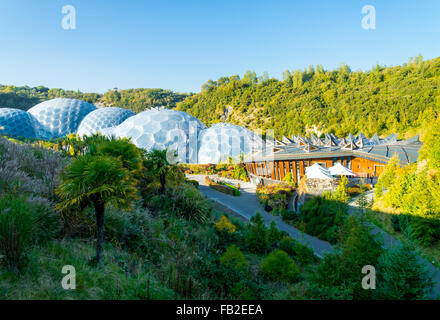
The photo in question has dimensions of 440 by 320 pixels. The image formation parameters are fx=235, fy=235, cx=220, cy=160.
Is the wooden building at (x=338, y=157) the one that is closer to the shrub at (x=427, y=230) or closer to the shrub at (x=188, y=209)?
the shrub at (x=427, y=230)

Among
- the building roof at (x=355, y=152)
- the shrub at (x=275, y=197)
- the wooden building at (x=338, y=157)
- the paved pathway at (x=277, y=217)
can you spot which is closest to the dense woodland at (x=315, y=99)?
the building roof at (x=355, y=152)

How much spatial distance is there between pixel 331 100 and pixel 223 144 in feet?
175

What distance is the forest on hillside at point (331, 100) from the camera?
49.0 m

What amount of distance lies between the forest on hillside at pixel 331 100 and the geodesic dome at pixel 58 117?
38.4 meters

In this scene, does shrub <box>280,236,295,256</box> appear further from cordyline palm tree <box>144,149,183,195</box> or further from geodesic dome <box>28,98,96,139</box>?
geodesic dome <box>28,98,96,139</box>

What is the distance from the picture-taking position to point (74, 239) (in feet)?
15.9

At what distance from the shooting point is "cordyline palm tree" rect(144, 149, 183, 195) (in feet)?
32.8

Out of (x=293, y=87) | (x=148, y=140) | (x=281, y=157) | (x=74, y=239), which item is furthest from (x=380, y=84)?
(x=74, y=239)

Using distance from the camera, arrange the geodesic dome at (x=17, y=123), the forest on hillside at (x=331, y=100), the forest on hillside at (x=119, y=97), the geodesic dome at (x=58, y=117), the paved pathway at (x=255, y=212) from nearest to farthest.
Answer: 1. the paved pathway at (x=255, y=212)
2. the geodesic dome at (x=17, y=123)
3. the geodesic dome at (x=58, y=117)
4. the forest on hillside at (x=331, y=100)
5. the forest on hillside at (x=119, y=97)

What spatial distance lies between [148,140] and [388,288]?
24.0 metres

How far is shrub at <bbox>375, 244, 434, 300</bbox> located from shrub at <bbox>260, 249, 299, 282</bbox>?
2094 millimetres

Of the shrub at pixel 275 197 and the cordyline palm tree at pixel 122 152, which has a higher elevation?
the cordyline palm tree at pixel 122 152

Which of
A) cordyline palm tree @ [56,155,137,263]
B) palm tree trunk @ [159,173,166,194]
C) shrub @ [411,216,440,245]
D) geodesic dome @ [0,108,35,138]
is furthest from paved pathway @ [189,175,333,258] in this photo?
geodesic dome @ [0,108,35,138]

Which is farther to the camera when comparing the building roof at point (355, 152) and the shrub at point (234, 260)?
the building roof at point (355, 152)
